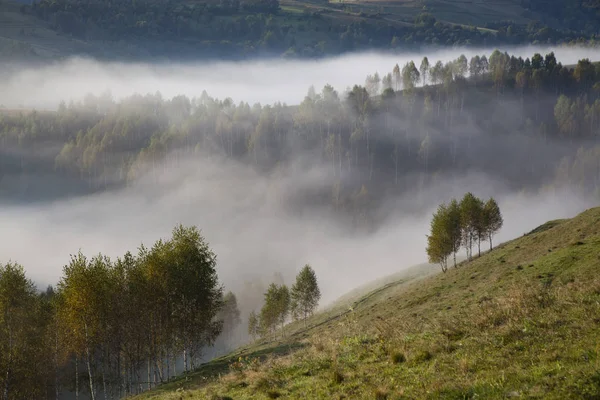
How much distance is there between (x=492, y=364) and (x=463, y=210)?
94.6 m

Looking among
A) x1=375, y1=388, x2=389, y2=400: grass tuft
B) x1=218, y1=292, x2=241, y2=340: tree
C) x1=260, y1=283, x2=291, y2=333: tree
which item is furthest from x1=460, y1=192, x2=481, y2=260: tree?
x1=375, y1=388, x2=389, y2=400: grass tuft

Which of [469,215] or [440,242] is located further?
[469,215]

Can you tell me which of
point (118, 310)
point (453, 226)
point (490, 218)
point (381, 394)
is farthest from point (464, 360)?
point (490, 218)

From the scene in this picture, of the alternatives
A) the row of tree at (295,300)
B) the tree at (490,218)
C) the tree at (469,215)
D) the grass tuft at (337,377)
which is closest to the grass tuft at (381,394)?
the grass tuft at (337,377)

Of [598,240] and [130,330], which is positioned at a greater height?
[598,240]

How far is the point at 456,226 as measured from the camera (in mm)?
103688

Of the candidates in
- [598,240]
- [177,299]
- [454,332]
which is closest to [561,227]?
[598,240]

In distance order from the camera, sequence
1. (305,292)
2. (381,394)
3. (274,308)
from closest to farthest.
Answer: (381,394) < (305,292) < (274,308)

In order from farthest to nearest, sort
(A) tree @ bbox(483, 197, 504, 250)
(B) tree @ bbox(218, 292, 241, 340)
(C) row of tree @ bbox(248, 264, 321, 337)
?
(B) tree @ bbox(218, 292, 241, 340), (C) row of tree @ bbox(248, 264, 321, 337), (A) tree @ bbox(483, 197, 504, 250)

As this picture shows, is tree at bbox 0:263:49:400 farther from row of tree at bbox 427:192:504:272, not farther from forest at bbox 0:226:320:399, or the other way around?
row of tree at bbox 427:192:504:272

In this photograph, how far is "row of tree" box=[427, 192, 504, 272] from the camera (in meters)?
101

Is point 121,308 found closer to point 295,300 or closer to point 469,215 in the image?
point 295,300

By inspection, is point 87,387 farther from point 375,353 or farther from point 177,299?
point 375,353

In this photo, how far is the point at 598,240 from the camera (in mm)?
52156
